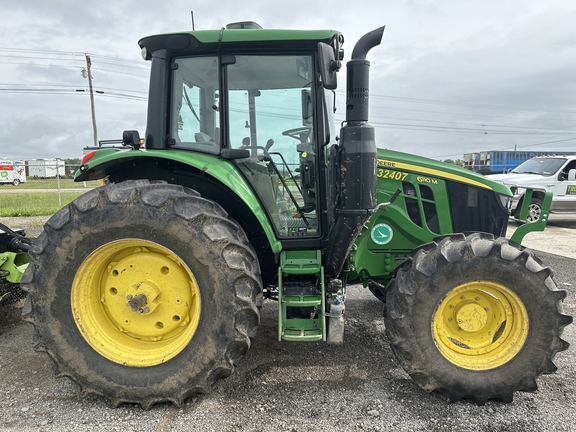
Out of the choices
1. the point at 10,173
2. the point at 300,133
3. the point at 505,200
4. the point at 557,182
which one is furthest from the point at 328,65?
the point at 10,173

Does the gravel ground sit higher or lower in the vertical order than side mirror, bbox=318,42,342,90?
lower

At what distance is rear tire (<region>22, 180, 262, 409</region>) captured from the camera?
241 cm

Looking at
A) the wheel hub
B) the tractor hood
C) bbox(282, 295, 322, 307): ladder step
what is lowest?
the wheel hub

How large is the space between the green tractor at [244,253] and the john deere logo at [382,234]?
435 mm

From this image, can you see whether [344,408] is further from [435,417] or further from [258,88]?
[258,88]

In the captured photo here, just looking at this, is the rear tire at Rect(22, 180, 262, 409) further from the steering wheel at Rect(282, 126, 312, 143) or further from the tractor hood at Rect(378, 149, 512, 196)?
the tractor hood at Rect(378, 149, 512, 196)

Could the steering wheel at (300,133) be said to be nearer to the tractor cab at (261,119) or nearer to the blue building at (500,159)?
the tractor cab at (261,119)

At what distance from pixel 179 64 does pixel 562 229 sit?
10724 mm

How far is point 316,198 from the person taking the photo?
292cm

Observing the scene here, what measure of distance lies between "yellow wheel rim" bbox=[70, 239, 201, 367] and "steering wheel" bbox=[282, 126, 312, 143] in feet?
3.93

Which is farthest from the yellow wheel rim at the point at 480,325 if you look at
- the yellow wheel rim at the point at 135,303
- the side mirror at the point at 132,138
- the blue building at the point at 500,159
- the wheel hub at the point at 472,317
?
the blue building at the point at 500,159

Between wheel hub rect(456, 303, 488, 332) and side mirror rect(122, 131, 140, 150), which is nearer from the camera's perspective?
wheel hub rect(456, 303, 488, 332)

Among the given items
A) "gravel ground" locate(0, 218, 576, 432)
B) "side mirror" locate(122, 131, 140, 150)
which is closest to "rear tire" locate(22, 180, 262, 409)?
"gravel ground" locate(0, 218, 576, 432)

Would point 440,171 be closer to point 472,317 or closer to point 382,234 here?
point 382,234
